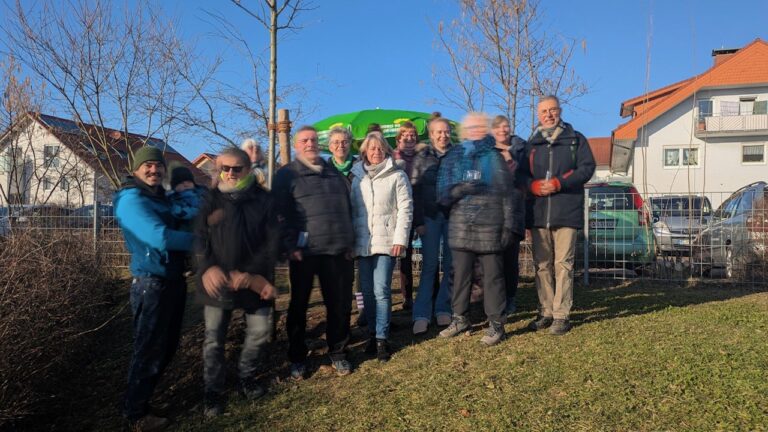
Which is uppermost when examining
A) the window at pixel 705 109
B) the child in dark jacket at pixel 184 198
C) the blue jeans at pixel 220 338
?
the window at pixel 705 109

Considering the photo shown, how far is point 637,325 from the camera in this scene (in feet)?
15.8

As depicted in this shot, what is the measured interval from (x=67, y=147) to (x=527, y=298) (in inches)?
348

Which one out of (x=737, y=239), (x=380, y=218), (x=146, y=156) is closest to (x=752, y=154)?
(x=737, y=239)

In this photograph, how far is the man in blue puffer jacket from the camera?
123 inches

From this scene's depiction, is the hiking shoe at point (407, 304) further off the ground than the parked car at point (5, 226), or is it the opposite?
the parked car at point (5, 226)

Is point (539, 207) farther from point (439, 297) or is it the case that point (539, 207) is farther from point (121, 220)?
point (121, 220)

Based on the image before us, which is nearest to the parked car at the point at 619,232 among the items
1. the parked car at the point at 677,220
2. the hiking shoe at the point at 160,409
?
the parked car at the point at 677,220

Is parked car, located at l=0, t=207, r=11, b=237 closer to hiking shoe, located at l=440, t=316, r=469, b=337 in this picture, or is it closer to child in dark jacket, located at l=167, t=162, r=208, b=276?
child in dark jacket, located at l=167, t=162, r=208, b=276

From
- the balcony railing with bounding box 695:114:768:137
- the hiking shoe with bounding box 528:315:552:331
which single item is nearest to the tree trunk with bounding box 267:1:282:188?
the hiking shoe with bounding box 528:315:552:331

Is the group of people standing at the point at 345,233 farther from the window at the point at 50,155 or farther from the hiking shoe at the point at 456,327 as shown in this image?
the window at the point at 50,155

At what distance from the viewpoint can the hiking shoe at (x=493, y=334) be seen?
4.29 m

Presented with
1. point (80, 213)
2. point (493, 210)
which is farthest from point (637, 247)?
point (80, 213)

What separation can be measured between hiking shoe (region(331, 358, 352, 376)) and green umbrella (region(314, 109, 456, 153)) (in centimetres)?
380

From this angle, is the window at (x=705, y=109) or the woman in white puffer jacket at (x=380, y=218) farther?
the window at (x=705, y=109)
